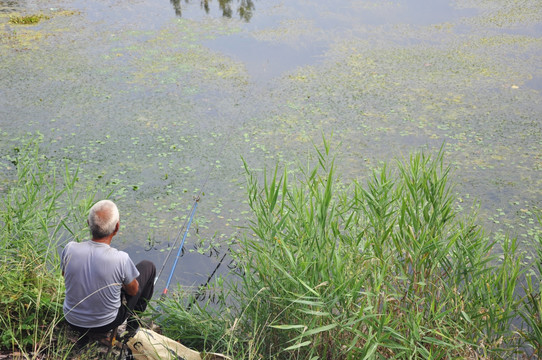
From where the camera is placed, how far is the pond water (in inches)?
154

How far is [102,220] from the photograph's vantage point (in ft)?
7.47

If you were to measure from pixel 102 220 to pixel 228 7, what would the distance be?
5.62m

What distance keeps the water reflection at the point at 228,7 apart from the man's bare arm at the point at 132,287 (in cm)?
509

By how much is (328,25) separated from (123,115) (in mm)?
2951

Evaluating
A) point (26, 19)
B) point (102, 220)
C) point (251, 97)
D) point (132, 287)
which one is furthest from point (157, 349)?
point (26, 19)

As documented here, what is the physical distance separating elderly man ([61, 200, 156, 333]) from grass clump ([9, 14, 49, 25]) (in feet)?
17.3

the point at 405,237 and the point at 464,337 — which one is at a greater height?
the point at 405,237

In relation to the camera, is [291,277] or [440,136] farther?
[440,136]

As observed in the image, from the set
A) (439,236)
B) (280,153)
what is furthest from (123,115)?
(439,236)

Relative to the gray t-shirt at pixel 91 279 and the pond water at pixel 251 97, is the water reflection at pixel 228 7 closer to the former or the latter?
the pond water at pixel 251 97

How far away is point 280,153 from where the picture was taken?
172 inches

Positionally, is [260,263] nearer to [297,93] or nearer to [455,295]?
[455,295]

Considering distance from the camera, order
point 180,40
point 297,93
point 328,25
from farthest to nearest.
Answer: point 328,25 → point 180,40 → point 297,93

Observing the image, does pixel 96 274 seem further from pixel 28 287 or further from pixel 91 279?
pixel 28 287
